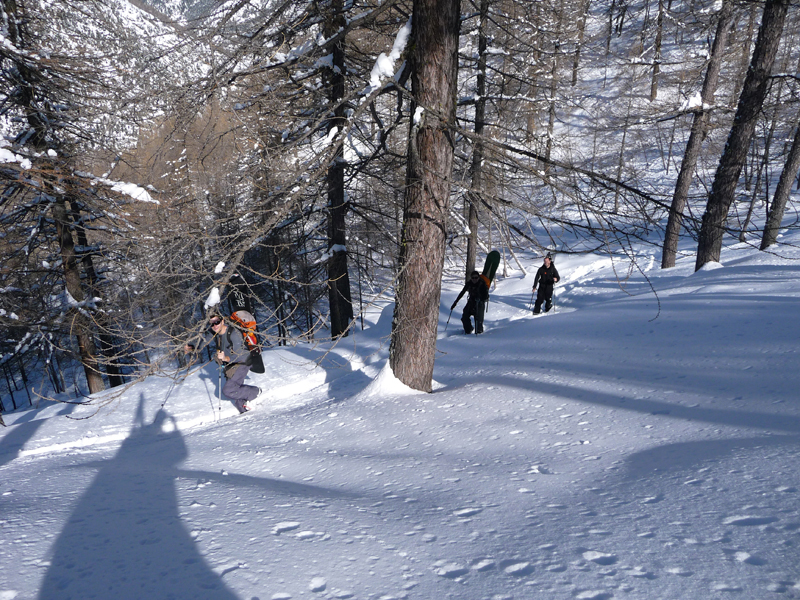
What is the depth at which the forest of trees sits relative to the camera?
13.6 feet

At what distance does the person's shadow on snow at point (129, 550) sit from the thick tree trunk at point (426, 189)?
263cm

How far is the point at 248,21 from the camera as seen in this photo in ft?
16.8

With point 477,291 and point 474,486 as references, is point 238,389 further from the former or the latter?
point 477,291

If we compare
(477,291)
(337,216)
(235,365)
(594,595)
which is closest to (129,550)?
(594,595)

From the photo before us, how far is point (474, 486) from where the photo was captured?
2658 mm

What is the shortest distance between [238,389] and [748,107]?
10462 mm

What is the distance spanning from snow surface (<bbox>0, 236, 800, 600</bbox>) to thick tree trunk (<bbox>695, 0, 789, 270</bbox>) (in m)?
3.77

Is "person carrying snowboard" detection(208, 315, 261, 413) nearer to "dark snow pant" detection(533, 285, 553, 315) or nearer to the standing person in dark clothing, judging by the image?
the standing person in dark clothing

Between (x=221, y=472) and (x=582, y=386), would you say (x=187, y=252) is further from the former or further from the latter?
(x=582, y=386)

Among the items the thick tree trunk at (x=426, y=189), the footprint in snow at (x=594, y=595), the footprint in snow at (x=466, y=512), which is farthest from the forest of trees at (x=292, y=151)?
the footprint in snow at (x=594, y=595)

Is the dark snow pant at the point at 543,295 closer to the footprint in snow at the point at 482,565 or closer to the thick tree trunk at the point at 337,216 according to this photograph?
the thick tree trunk at the point at 337,216

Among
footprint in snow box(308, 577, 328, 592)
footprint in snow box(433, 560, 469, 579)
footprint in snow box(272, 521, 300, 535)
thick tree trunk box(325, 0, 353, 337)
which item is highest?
thick tree trunk box(325, 0, 353, 337)

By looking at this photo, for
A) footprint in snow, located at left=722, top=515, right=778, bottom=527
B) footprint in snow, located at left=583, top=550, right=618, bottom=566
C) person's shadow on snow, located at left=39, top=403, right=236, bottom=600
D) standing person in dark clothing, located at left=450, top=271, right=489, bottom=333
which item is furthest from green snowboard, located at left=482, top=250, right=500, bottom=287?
footprint in snow, located at left=583, top=550, right=618, bottom=566

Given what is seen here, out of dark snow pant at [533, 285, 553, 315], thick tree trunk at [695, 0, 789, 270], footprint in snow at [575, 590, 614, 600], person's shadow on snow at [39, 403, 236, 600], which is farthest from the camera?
dark snow pant at [533, 285, 553, 315]
